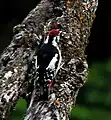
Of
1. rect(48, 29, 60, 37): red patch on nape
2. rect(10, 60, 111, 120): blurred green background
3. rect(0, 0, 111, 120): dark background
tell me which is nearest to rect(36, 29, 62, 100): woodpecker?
rect(48, 29, 60, 37): red patch on nape

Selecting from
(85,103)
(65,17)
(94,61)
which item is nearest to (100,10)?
(94,61)

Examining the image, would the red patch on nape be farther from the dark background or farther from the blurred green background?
the blurred green background

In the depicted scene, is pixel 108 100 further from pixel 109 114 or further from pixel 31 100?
pixel 31 100

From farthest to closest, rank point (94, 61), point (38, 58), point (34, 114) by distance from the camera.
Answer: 1. point (94, 61)
2. point (38, 58)
3. point (34, 114)

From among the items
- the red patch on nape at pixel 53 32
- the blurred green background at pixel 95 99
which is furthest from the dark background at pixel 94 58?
the red patch on nape at pixel 53 32

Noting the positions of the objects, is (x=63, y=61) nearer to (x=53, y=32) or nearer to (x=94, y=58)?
(x=53, y=32)

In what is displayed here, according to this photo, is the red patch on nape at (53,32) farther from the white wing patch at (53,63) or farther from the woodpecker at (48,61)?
the white wing patch at (53,63)
